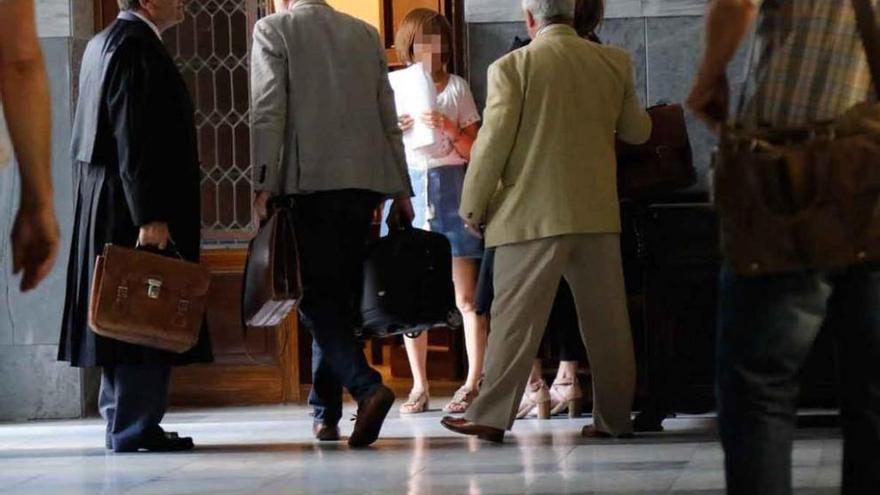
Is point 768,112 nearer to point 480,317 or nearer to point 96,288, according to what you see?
point 96,288

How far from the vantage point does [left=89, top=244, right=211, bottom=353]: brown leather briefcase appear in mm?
6621

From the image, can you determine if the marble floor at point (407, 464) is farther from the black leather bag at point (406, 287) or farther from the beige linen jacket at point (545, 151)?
the beige linen jacket at point (545, 151)

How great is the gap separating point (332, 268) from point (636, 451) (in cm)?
138

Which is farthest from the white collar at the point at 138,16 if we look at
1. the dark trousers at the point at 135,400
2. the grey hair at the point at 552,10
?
the grey hair at the point at 552,10

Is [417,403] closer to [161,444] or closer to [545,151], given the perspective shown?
[161,444]

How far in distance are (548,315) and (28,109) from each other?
159 inches

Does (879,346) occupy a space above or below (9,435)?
above

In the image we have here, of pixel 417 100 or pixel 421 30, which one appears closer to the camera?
pixel 417 100

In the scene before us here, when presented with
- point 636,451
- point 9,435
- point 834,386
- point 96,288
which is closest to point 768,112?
point 636,451

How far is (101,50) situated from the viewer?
6988mm

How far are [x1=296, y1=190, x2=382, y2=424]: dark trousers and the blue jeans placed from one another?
3.37 meters

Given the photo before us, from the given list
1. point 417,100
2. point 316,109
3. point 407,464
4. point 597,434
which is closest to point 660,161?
point 597,434

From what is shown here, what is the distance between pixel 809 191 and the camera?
3.55 metres

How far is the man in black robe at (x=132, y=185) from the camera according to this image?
680cm
